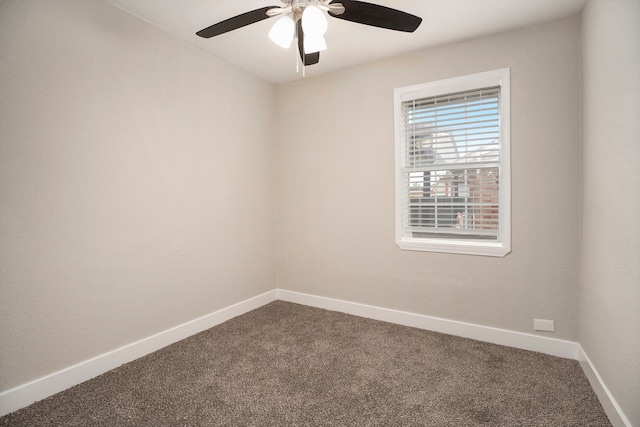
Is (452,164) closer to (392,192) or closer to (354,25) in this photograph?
(392,192)

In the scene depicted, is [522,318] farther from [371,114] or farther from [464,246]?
[371,114]

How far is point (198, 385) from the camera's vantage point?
6.46ft

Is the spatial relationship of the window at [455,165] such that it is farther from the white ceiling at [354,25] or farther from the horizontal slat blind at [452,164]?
the white ceiling at [354,25]

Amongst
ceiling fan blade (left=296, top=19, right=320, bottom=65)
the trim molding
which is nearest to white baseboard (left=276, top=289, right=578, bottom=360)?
the trim molding

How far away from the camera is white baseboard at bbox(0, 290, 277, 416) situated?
1.75 m

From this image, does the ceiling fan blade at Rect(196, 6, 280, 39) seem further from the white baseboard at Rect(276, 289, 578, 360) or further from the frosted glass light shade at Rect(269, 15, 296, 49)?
the white baseboard at Rect(276, 289, 578, 360)

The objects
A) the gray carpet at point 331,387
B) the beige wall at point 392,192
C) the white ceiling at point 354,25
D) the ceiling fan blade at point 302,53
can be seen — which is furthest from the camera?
the beige wall at point 392,192

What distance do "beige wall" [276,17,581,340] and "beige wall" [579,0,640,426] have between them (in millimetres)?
163

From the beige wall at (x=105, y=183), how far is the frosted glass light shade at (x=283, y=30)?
128 cm

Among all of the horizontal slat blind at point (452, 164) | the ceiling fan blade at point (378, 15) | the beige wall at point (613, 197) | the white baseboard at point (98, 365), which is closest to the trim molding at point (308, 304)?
the white baseboard at point (98, 365)

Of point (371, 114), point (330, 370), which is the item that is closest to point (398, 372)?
point (330, 370)

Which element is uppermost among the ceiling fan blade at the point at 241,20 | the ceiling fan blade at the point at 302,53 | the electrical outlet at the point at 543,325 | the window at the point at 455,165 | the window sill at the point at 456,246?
the ceiling fan blade at the point at 241,20

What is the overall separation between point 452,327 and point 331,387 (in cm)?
134

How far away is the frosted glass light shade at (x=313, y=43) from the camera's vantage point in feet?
5.56
